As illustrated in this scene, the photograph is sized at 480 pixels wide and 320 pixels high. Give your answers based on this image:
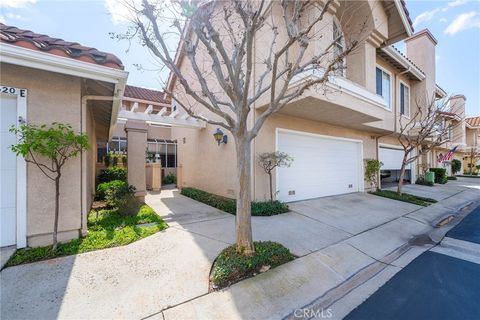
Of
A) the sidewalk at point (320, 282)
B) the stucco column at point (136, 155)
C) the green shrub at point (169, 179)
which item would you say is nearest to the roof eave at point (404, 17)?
the sidewalk at point (320, 282)

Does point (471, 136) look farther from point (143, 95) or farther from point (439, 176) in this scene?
point (143, 95)

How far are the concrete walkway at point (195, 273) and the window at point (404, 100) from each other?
35.3 feet

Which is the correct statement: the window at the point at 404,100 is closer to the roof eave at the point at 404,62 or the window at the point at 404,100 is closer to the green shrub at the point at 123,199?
the roof eave at the point at 404,62

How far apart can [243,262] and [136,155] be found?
6031mm

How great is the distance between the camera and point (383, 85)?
12148 millimetres

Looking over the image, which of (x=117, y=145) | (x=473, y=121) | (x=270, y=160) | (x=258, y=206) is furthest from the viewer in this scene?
(x=473, y=121)

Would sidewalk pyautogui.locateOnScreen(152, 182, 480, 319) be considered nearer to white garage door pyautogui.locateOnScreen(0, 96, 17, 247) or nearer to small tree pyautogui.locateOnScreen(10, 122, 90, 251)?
small tree pyautogui.locateOnScreen(10, 122, 90, 251)

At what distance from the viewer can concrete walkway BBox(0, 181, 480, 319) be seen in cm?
271

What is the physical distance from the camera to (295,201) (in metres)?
8.46

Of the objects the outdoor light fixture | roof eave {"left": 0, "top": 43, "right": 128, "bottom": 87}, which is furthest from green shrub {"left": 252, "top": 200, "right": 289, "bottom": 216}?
roof eave {"left": 0, "top": 43, "right": 128, "bottom": 87}

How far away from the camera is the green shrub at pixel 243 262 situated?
128 inches

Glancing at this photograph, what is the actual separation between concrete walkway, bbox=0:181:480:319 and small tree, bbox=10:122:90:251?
120cm

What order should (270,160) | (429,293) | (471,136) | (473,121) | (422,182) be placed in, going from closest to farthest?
(429,293) < (270,160) < (422,182) < (471,136) < (473,121)

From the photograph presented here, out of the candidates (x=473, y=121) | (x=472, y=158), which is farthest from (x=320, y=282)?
(x=472, y=158)
